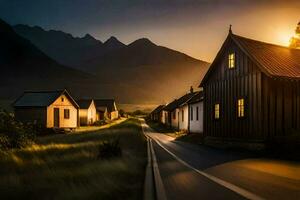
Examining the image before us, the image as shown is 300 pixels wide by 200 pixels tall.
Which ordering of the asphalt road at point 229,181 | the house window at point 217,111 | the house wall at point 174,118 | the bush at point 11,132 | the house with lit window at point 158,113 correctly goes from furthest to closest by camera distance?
the house with lit window at point 158,113 < the house wall at point 174,118 < the house window at point 217,111 < the bush at point 11,132 < the asphalt road at point 229,181

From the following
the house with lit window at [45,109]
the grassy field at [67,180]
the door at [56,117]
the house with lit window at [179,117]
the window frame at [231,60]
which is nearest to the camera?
the grassy field at [67,180]

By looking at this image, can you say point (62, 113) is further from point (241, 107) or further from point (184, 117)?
point (241, 107)

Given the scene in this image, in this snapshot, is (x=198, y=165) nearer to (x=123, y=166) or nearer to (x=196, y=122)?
(x=123, y=166)

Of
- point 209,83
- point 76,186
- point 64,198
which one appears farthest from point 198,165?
point 209,83

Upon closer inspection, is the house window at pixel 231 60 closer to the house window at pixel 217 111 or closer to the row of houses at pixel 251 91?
the row of houses at pixel 251 91

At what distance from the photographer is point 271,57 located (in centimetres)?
2358

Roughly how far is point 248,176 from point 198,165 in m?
3.44

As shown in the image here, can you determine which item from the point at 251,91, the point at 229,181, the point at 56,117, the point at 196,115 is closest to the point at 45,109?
the point at 56,117

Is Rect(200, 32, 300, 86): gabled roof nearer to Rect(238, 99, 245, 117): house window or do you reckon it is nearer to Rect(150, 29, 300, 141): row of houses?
Rect(150, 29, 300, 141): row of houses

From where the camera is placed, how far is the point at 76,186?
803 cm

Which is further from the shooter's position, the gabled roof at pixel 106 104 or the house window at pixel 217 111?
the gabled roof at pixel 106 104

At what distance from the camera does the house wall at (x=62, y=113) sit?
46.4 metres

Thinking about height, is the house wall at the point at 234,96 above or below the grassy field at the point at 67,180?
above

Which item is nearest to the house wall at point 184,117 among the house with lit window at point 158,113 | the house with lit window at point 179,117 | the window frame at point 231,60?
the house with lit window at point 179,117
